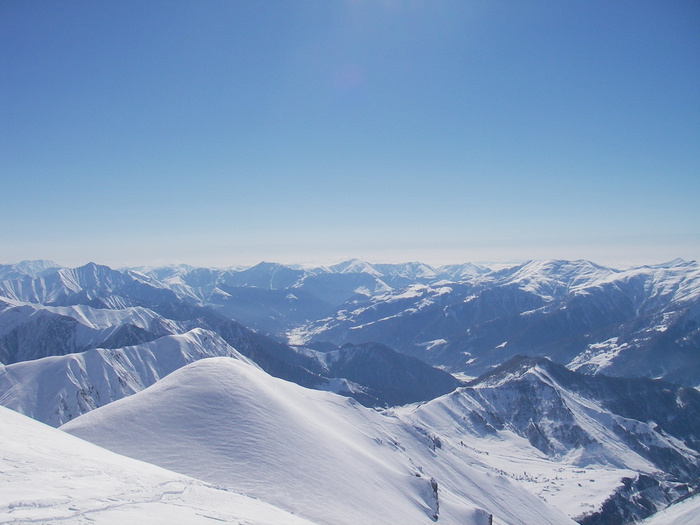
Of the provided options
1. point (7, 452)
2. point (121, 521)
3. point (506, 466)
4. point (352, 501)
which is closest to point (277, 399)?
point (352, 501)

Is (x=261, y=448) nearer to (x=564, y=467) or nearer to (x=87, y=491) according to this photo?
(x=87, y=491)

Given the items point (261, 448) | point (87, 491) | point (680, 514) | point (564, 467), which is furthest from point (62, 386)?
point (680, 514)

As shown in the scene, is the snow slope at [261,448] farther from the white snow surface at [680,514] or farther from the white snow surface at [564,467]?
the white snow surface at [680,514]

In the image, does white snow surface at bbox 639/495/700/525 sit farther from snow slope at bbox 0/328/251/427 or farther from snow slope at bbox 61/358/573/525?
snow slope at bbox 0/328/251/427

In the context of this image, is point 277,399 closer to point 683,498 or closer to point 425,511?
point 425,511

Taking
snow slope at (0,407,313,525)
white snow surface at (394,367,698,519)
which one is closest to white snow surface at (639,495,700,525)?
white snow surface at (394,367,698,519)
